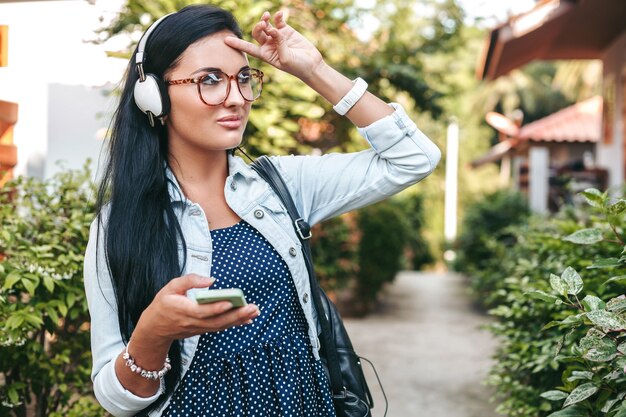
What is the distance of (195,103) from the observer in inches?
72.2

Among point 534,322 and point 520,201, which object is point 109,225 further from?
point 520,201

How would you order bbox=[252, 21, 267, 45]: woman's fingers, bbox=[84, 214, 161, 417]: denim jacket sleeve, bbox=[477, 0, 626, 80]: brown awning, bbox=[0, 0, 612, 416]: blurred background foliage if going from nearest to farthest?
bbox=[84, 214, 161, 417]: denim jacket sleeve < bbox=[252, 21, 267, 45]: woman's fingers < bbox=[0, 0, 612, 416]: blurred background foliage < bbox=[477, 0, 626, 80]: brown awning

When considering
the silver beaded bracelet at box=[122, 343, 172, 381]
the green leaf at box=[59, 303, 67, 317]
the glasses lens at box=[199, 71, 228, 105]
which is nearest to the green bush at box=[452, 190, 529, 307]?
the green leaf at box=[59, 303, 67, 317]

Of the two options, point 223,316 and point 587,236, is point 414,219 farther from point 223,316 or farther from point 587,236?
point 223,316

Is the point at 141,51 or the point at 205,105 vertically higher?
the point at 141,51

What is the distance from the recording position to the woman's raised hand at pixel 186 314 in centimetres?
142

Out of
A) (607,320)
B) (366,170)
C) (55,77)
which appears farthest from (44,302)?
(55,77)

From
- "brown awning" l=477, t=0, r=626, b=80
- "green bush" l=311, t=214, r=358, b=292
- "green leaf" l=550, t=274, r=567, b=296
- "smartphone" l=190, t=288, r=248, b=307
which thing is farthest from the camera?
"brown awning" l=477, t=0, r=626, b=80

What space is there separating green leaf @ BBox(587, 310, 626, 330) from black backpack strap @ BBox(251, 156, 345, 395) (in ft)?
2.18

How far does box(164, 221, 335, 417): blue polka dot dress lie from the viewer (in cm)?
180

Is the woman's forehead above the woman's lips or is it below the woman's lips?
above

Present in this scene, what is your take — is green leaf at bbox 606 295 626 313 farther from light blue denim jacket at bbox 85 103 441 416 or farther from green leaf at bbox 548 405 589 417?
light blue denim jacket at bbox 85 103 441 416

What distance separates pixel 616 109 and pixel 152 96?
934 cm

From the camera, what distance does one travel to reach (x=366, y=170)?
81.2 inches
